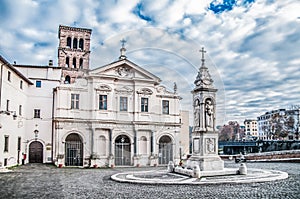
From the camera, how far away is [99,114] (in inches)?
1254

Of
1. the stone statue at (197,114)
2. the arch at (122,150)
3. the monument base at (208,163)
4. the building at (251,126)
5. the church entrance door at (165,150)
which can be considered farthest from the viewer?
the building at (251,126)

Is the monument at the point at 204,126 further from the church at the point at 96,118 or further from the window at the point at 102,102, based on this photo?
the window at the point at 102,102

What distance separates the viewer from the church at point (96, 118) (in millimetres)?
30625

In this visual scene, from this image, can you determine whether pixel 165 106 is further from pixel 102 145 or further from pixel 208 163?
pixel 208 163

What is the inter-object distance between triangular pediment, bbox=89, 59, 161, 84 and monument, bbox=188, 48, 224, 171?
14.4 m

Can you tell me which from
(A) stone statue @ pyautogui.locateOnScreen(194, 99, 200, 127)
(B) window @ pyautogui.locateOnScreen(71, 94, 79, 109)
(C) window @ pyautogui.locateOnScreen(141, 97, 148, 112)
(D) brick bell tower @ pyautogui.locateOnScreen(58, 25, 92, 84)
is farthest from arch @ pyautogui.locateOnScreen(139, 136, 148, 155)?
(D) brick bell tower @ pyautogui.locateOnScreen(58, 25, 92, 84)

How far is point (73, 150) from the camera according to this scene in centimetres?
3106

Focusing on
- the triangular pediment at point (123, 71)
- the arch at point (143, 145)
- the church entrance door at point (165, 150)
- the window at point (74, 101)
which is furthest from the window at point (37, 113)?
the church entrance door at point (165, 150)

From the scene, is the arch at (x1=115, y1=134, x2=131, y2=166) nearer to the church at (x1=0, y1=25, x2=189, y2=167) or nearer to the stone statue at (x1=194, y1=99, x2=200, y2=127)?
the church at (x1=0, y1=25, x2=189, y2=167)

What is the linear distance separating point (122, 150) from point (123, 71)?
27.9ft

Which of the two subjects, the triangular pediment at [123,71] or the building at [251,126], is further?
the building at [251,126]

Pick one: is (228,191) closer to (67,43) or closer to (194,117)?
(194,117)

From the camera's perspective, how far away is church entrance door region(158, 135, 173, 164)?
3425cm

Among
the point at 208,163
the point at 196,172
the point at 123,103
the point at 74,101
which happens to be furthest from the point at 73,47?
the point at 196,172
